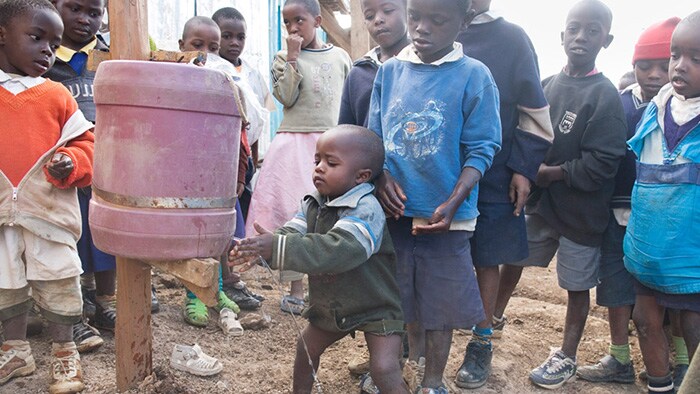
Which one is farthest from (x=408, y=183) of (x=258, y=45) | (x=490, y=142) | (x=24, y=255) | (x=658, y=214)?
(x=258, y=45)

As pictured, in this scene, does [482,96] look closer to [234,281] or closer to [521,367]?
[521,367]

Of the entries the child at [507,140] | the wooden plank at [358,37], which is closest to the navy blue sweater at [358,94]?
the child at [507,140]

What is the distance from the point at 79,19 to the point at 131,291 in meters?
1.53

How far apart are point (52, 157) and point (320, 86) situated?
1.80m

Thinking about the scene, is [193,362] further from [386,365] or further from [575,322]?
[575,322]

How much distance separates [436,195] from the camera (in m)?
2.46

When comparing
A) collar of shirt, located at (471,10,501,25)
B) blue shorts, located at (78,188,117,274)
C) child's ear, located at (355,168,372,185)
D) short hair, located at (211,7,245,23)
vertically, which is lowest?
blue shorts, located at (78,188,117,274)

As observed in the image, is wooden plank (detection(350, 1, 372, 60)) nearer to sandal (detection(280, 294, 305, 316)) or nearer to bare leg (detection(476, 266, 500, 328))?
sandal (detection(280, 294, 305, 316))

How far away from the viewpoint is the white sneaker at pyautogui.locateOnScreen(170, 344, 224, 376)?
9.29ft

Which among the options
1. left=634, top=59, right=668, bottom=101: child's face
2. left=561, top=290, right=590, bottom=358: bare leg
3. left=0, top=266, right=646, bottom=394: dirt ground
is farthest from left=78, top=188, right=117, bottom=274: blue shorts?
left=634, top=59, right=668, bottom=101: child's face

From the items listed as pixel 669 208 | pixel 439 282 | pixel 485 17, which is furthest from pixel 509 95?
pixel 439 282

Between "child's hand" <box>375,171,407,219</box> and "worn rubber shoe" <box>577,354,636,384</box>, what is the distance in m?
1.59

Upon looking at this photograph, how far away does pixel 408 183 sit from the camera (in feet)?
8.20

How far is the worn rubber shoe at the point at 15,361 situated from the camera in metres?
2.61
